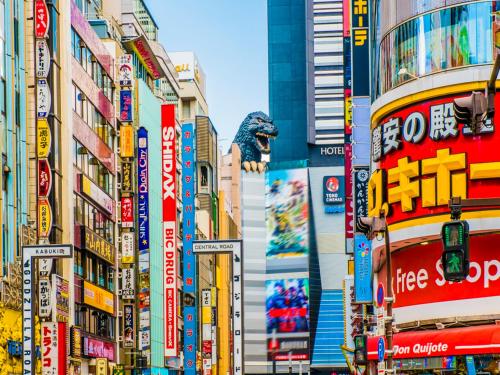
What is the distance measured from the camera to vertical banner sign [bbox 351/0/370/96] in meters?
65.7

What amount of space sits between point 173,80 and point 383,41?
80.6 metres

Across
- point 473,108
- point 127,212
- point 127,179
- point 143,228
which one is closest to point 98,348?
point 127,212

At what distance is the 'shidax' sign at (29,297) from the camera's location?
159 feet

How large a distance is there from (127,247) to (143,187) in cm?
426

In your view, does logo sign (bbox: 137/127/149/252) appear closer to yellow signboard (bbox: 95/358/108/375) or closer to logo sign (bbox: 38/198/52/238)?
yellow signboard (bbox: 95/358/108/375)

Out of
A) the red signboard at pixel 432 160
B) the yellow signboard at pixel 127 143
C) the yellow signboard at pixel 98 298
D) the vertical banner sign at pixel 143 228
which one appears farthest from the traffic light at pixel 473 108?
the yellow signboard at pixel 127 143

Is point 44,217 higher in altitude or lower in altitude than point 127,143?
lower

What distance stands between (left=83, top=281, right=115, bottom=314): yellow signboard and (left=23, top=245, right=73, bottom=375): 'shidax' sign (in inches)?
926

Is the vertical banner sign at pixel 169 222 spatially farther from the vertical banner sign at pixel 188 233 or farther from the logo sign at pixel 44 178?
the logo sign at pixel 44 178

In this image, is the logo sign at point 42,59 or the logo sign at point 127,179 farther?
the logo sign at point 127,179

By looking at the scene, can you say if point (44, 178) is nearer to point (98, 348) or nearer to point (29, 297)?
point (29, 297)

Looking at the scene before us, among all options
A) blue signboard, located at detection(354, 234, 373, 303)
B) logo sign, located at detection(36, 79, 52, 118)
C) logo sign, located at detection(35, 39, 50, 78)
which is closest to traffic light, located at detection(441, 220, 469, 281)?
logo sign, located at detection(36, 79, 52, 118)

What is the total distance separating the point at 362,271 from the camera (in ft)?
218

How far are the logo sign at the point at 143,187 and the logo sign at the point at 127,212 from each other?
2.87 feet
